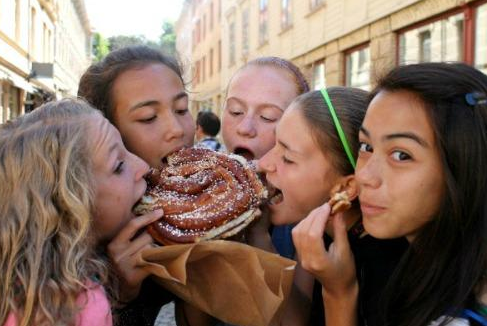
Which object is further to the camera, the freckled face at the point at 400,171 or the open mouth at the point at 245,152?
the open mouth at the point at 245,152

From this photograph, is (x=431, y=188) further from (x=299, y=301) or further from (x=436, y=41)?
(x=436, y=41)

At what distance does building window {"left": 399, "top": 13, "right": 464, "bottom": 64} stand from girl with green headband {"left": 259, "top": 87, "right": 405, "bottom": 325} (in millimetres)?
6362

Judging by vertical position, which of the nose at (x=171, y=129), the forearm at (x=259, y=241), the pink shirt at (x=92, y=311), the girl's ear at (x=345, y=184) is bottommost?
the pink shirt at (x=92, y=311)

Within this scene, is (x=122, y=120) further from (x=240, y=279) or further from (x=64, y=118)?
(x=240, y=279)

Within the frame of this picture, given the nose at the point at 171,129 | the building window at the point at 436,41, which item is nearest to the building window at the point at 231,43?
the building window at the point at 436,41

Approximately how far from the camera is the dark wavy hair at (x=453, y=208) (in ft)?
4.84

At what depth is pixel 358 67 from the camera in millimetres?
12297

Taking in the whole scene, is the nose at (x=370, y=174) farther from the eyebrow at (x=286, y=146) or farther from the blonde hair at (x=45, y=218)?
the blonde hair at (x=45, y=218)

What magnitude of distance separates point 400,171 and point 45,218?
107 centimetres

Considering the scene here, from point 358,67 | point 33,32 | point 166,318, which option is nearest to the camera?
point 166,318

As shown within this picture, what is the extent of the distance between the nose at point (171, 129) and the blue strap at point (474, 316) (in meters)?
1.26

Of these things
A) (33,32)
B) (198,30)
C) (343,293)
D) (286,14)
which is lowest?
(343,293)

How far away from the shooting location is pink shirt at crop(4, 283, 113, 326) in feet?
4.72

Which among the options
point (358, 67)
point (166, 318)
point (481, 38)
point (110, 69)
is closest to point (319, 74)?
point (358, 67)
